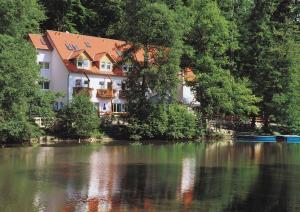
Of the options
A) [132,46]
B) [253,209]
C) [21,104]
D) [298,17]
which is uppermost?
[298,17]

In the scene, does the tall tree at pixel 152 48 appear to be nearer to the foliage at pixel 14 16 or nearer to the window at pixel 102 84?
the foliage at pixel 14 16

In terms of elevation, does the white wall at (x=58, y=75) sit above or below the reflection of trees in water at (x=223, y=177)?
above

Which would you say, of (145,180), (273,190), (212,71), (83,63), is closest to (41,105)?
(83,63)

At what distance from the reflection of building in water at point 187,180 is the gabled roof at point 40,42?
36479mm

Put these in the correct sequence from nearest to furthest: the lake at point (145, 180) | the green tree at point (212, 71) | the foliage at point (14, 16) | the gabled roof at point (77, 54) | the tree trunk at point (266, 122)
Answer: the lake at point (145, 180), the foliage at point (14, 16), the green tree at point (212, 71), the gabled roof at point (77, 54), the tree trunk at point (266, 122)

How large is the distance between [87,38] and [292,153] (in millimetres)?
37924

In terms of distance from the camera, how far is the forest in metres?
54.5

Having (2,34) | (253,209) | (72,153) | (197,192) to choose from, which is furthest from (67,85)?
(253,209)

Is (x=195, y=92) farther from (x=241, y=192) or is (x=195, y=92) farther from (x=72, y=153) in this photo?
(x=241, y=192)

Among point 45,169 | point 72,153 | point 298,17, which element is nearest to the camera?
point 45,169

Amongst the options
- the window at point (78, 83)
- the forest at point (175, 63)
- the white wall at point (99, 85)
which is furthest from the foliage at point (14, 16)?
the window at point (78, 83)

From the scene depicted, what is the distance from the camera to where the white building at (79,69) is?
72562 mm

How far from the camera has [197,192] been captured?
27.3 metres

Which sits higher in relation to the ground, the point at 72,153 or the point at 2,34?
the point at 2,34
